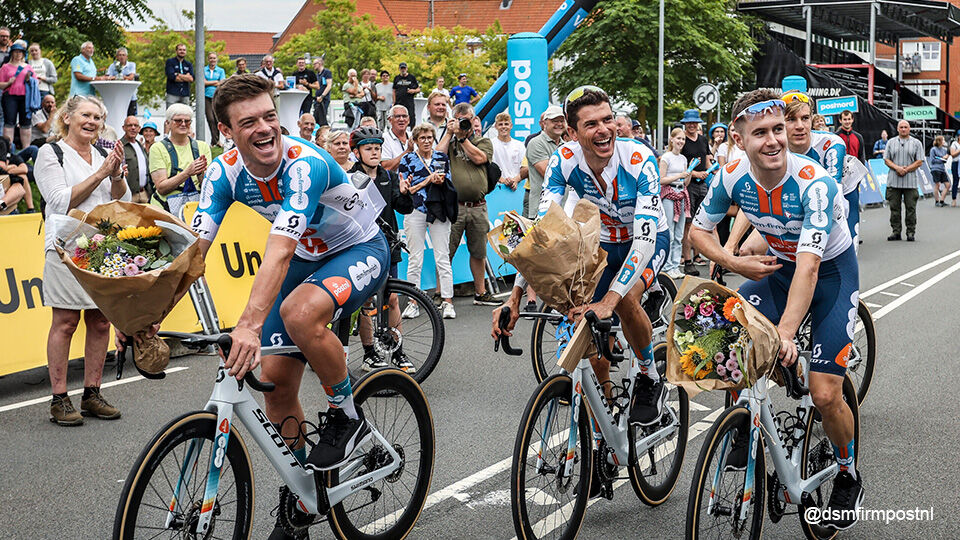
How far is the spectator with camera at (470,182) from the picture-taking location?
11547 millimetres

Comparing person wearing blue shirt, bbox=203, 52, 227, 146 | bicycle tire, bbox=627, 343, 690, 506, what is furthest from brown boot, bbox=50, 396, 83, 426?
person wearing blue shirt, bbox=203, 52, 227, 146

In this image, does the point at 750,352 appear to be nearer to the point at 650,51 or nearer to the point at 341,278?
the point at 341,278

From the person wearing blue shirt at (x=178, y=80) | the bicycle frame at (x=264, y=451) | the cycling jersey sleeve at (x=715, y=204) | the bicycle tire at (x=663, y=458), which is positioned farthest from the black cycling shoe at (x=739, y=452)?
the person wearing blue shirt at (x=178, y=80)

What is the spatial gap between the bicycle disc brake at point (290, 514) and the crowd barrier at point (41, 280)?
2676 millimetres

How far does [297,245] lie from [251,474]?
100cm

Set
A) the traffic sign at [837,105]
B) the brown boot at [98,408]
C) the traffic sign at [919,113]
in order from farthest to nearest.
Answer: the traffic sign at [919,113] < the traffic sign at [837,105] < the brown boot at [98,408]

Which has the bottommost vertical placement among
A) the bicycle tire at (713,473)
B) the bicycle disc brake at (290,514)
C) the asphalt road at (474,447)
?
the asphalt road at (474,447)

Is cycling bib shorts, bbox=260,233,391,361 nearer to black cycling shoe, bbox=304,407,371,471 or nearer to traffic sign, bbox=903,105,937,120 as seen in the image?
black cycling shoe, bbox=304,407,371,471

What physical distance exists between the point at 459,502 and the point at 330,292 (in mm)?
1609

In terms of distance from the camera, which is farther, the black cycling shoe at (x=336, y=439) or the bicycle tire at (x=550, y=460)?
the black cycling shoe at (x=336, y=439)

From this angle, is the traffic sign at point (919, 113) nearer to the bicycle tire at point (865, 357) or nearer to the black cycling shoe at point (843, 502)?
the bicycle tire at point (865, 357)

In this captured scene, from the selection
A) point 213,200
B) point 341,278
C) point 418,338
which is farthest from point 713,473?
point 418,338

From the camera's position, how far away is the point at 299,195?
4.09 m

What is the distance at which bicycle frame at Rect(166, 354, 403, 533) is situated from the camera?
3721mm
